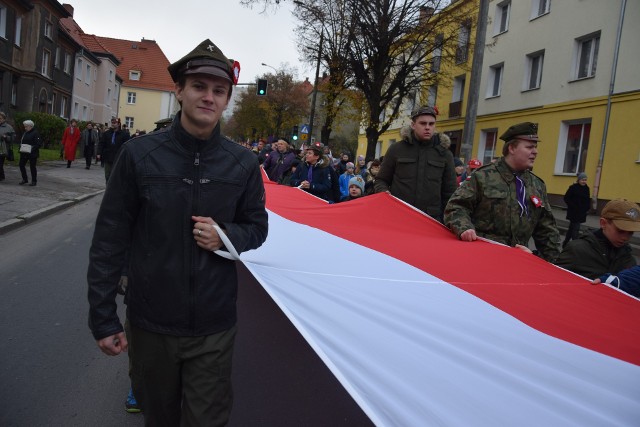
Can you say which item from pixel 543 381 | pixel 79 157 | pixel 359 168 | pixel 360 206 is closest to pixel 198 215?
pixel 543 381

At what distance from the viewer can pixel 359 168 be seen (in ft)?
54.7

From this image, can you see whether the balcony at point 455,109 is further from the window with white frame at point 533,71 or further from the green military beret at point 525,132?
the green military beret at point 525,132

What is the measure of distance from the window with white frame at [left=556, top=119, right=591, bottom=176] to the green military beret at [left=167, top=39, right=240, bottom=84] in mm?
20093

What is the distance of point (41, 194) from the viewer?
13523 millimetres

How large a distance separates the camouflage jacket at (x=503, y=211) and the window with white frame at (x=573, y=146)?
57.7 feet

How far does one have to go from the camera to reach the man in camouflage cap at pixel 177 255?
2277 millimetres

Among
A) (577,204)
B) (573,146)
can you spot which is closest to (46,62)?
(573,146)

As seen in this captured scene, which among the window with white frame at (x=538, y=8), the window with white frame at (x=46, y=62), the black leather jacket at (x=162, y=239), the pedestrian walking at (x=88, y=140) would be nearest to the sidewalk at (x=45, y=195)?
the pedestrian walking at (x=88, y=140)

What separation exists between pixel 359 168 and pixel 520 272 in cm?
1334

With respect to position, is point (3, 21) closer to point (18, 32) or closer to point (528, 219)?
point (18, 32)

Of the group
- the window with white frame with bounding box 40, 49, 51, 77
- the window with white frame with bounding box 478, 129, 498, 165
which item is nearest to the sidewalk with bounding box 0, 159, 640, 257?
the window with white frame with bounding box 478, 129, 498, 165

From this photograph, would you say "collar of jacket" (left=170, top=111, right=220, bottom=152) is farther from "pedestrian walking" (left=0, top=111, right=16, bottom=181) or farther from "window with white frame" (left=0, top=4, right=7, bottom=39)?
"window with white frame" (left=0, top=4, right=7, bottom=39)

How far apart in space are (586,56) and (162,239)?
21.9m

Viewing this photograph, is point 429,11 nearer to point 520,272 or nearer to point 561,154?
point 561,154
